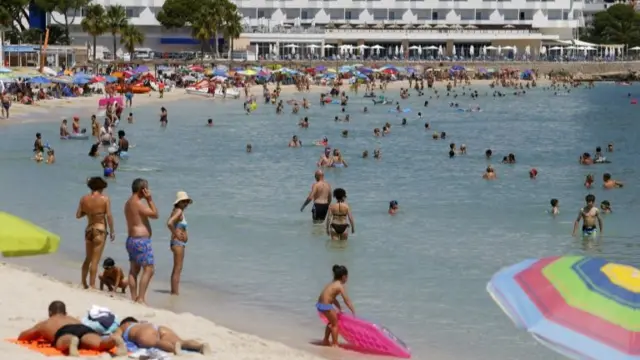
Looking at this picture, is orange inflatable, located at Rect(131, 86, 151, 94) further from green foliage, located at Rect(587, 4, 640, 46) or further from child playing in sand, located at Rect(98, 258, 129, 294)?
green foliage, located at Rect(587, 4, 640, 46)

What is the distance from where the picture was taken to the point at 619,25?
123 meters

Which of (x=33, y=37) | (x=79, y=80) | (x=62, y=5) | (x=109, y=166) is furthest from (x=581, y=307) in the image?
(x=62, y=5)

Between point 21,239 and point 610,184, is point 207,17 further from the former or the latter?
point 21,239

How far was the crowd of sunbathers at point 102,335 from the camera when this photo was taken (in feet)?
29.2

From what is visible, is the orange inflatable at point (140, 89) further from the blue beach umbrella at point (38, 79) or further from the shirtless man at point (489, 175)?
the shirtless man at point (489, 175)

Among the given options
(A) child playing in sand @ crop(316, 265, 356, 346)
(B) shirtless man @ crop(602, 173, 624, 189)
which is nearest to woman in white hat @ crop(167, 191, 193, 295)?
(A) child playing in sand @ crop(316, 265, 356, 346)

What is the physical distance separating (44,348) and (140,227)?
2890 mm

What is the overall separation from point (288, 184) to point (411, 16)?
87975 mm

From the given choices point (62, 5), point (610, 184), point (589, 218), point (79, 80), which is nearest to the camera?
point (589, 218)

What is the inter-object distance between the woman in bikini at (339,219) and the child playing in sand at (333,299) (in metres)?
5.05

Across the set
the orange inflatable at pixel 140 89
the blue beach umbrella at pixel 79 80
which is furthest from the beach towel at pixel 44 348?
the orange inflatable at pixel 140 89

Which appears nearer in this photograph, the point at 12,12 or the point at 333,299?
the point at 333,299

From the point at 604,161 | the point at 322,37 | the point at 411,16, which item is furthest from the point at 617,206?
the point at 411,16

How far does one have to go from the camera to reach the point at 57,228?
18719mm
